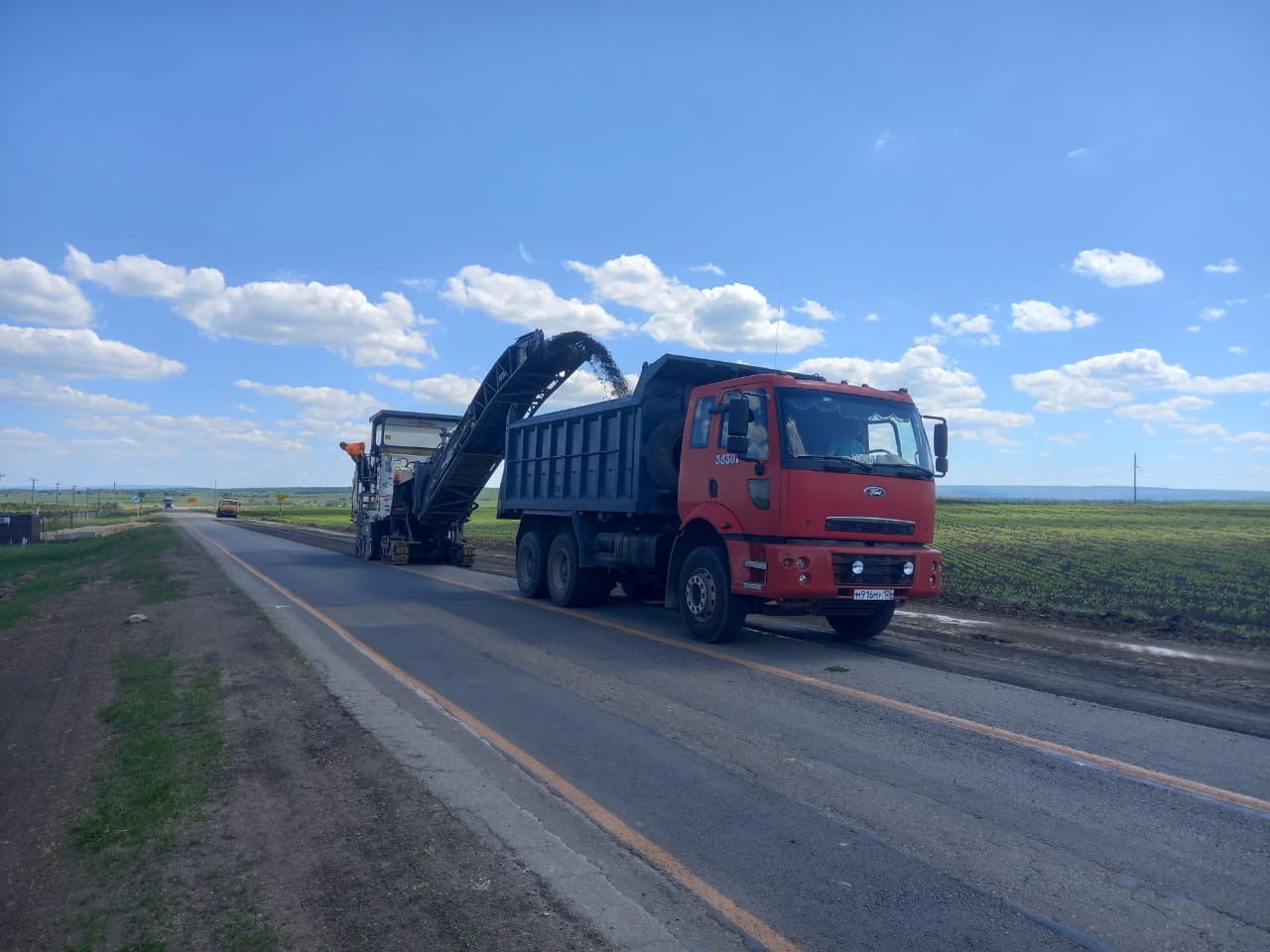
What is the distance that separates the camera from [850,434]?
9.84m

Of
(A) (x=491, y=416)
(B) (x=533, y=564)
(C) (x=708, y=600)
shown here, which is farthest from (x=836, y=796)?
(A) (x=491, y=416)

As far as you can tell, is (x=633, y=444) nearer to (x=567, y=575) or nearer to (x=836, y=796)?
(x=567, y=575)

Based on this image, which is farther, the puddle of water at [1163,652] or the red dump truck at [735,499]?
the puddle of water at [1163,652]

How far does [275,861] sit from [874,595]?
6826 millimetres

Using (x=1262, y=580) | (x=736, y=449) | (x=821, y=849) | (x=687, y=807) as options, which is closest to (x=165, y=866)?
(x=687, y=807)

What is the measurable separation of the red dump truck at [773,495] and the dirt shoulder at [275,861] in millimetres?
4527

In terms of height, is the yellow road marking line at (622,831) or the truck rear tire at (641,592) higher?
the truck rear tire at (641,592)

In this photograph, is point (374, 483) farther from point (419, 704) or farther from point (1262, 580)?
point (1262, 580)

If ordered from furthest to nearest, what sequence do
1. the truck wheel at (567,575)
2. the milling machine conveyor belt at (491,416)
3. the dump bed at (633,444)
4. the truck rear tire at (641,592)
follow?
the milling machine conveyor belt at (491,416)
the truck rear tire at (641,592)
the truck wheel at (567,575)
the dump bed at (633,444)

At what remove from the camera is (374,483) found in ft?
82.4

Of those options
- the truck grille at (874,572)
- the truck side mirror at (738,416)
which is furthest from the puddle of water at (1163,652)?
the truck side mirror at (738,416)

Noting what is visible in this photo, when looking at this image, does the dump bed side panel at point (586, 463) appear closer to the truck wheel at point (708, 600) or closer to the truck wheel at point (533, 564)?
the truck wheel at point (533, 564)

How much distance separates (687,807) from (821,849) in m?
0.84

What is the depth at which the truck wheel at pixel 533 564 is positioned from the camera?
14.9 meters
